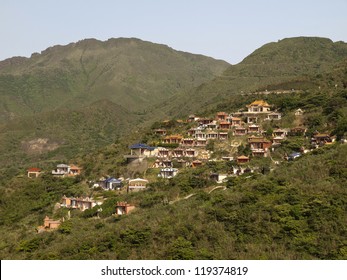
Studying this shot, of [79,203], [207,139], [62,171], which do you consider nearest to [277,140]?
[207,139]

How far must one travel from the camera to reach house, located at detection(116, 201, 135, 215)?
135 ft

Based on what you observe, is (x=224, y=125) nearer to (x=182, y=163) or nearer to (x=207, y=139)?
(x=207, y=139)

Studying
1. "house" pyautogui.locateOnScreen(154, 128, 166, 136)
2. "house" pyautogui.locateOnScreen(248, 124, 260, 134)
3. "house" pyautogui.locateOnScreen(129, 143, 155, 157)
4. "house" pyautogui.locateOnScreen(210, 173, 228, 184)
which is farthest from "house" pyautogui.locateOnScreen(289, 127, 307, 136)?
"house" pyautogui.locateOnScreen(154, 128, 166, 136)

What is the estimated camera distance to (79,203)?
46.6m

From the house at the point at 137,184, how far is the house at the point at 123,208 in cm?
444

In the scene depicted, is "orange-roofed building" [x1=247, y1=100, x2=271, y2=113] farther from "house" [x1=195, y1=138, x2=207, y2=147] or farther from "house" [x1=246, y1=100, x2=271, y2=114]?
"house" [x1=195, y1=138, x2=207, y2=147]

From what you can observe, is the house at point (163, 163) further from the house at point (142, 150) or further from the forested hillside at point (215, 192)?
the house at point (142, 150)

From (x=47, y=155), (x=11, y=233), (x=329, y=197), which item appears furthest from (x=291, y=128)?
(x=47, y=155)

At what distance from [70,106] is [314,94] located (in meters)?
128

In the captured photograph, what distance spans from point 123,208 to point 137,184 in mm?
5587

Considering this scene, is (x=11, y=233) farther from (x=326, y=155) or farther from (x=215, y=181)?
(x=326, y=155)

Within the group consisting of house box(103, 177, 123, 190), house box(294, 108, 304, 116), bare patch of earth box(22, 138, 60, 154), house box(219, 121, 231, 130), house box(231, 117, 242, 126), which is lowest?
bare patch of earth box(22, 138, 60, 154)

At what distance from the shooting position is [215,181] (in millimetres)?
44906

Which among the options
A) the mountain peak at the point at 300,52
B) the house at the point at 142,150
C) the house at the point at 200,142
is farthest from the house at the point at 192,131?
the mountain peak at the point at 300,52
